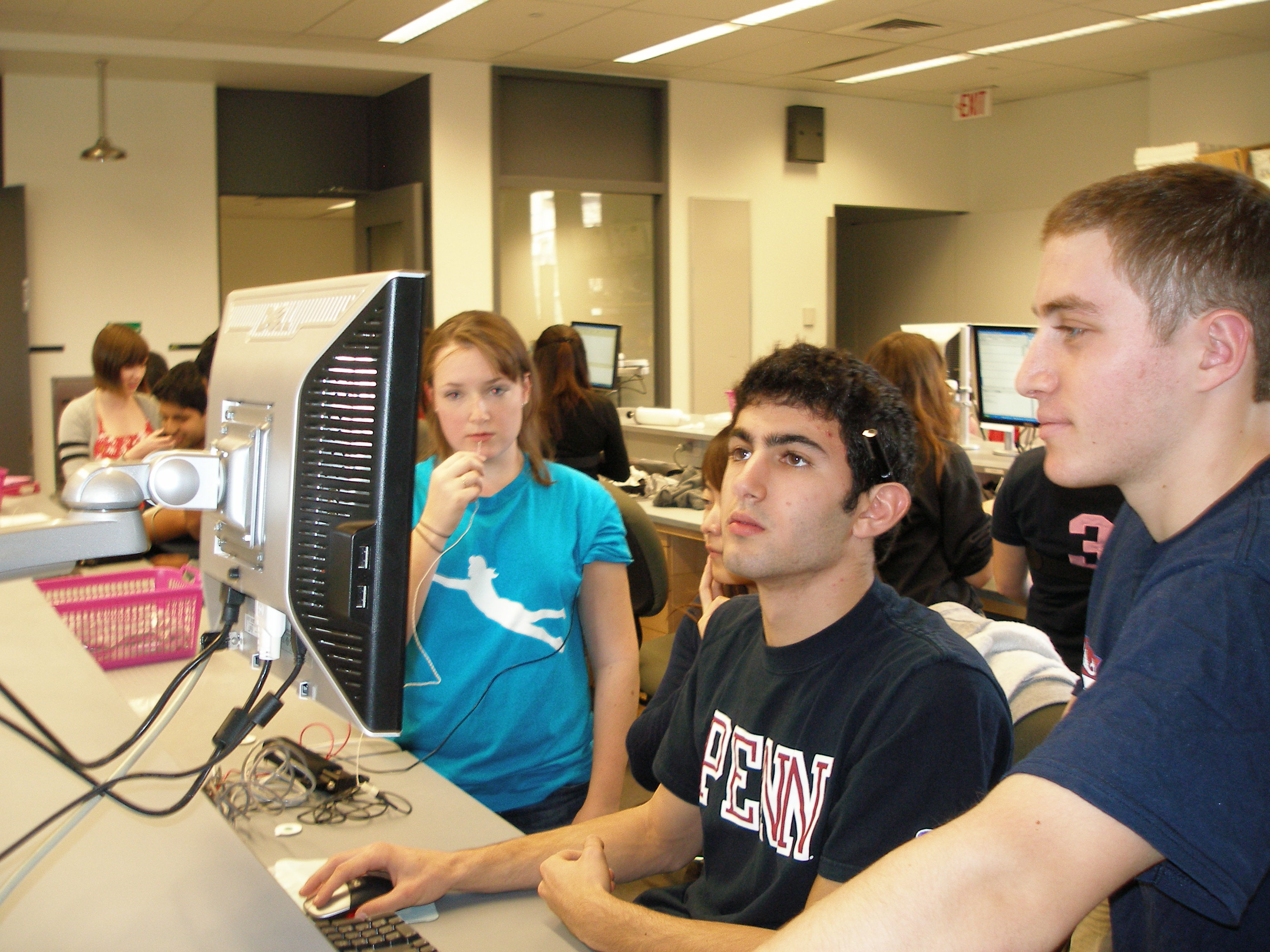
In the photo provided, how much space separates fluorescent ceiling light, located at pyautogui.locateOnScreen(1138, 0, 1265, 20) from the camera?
19.7 feet

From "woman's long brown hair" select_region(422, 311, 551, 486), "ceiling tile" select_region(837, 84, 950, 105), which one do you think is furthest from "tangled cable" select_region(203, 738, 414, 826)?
"ceiling tile" select_region(837, 84, 950, 105)

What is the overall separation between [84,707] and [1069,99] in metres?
8.76

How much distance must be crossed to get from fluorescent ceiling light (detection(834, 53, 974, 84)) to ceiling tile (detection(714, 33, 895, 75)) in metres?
0.52

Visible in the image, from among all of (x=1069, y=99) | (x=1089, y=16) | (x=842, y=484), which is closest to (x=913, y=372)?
(x=842, y=484)

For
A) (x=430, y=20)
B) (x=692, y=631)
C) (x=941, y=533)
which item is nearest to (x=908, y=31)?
(x=430, y=20)

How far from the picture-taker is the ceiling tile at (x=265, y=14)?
5.43 metres

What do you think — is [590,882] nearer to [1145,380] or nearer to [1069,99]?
[1145,380]

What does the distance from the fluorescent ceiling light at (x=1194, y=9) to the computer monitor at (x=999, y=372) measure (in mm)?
3235

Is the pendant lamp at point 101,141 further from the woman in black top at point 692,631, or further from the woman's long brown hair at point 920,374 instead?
the woman in black top at point 692,631

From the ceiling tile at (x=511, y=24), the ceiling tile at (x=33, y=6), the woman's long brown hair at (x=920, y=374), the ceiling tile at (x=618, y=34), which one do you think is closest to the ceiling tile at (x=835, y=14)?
the ceiling tile at (x=618, y=34)

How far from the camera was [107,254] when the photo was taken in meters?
6.50

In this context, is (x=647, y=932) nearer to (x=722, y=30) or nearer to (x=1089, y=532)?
(x=1089, y=532)

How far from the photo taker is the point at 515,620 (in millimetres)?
1794

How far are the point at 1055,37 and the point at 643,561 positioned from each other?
18.7ft
